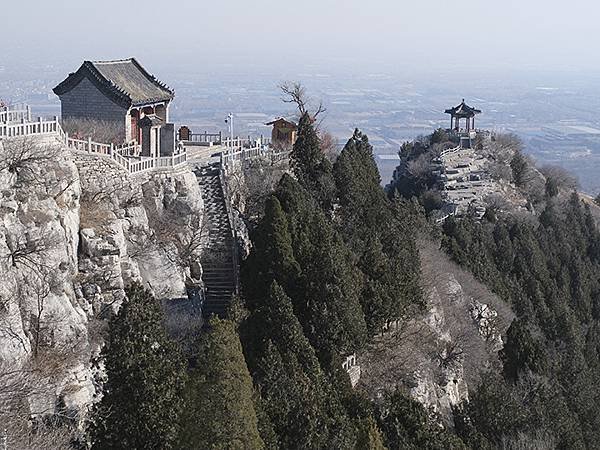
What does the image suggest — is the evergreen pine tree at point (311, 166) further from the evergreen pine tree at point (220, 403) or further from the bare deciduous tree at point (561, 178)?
the bare deciduous tree at point (561, 178)

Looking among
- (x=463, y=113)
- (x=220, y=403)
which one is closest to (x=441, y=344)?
(x=220, y=403)

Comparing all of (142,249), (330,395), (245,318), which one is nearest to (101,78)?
(142,249)

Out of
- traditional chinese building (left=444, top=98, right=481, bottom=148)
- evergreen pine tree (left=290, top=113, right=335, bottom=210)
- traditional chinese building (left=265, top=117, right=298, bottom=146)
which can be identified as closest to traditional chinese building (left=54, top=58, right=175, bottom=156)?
evergreen pine tree (left=290, top=113, right=335, bottom=210)

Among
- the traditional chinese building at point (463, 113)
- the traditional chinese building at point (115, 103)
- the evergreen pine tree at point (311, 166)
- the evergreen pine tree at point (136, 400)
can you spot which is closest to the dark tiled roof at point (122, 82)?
the traditional chinese building at point (115, 103)

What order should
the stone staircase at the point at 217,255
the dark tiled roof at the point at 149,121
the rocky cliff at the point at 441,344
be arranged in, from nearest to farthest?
1. the rocky cliff at the point at 441,344
2. the stone staircase at the point at 217,255
3. the dark tiled roof at the point at 149,121

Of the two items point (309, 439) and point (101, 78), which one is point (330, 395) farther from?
point (101, 78)

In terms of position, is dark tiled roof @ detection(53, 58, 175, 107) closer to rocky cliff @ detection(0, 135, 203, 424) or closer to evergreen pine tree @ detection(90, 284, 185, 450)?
rocky cliff @ detection(0, 135, 203, 424)
